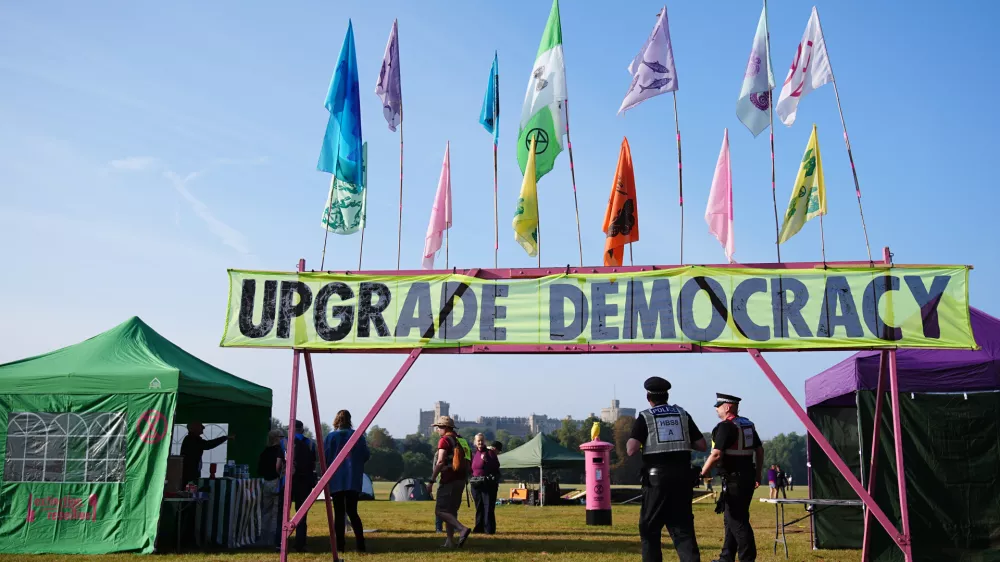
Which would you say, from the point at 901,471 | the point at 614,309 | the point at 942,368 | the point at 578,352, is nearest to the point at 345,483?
the point at 578,352

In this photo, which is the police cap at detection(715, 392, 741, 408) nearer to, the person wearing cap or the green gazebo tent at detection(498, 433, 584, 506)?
the person wearing cap

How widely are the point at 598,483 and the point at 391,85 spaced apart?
8.89 meters

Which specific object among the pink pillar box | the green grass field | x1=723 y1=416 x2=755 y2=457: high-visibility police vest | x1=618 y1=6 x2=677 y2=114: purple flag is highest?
x1=618 y1=6 x2=677 y2=114: purple flag

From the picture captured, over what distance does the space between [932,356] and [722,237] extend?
272 inches

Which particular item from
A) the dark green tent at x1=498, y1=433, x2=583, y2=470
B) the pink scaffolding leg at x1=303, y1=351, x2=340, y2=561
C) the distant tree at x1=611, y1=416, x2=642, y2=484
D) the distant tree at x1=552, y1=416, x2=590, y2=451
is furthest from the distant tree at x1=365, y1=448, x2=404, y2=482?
the pink scaffolding leg at x1=303, y1=351, x2=340, y2=561

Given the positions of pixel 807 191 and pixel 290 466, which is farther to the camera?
pixel 807 191

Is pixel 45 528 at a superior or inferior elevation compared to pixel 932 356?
inferior

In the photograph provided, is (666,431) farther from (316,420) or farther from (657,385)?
(316,420)

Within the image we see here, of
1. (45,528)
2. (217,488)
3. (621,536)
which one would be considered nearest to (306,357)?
(217,488)

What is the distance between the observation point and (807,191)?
688 inches

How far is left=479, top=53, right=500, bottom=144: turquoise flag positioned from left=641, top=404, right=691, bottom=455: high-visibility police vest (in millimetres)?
7178

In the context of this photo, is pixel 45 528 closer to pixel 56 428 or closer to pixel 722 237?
pixel 56 428

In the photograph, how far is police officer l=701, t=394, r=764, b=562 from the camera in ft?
31.1

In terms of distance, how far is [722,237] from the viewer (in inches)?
740
